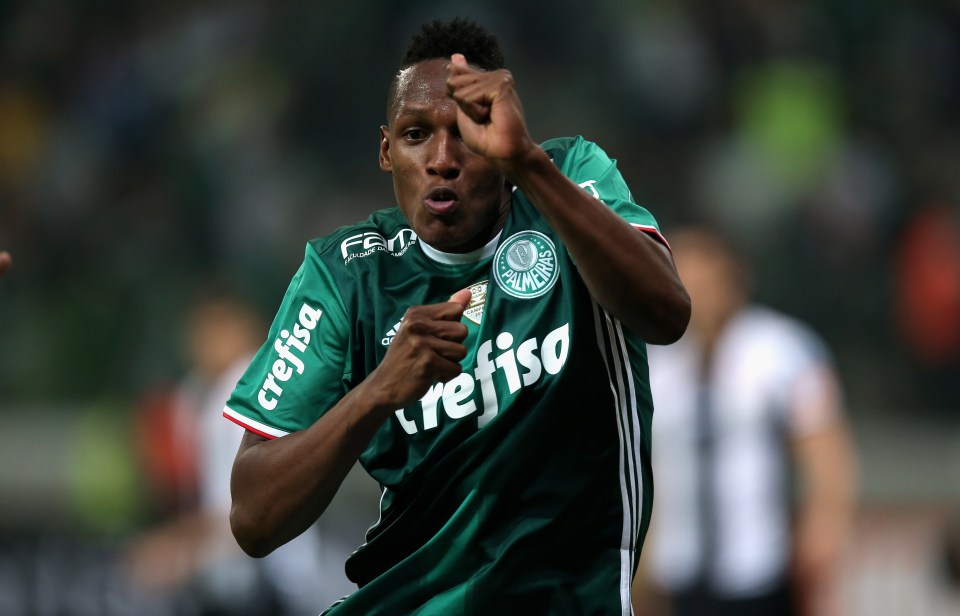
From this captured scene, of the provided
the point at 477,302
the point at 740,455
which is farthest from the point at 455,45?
the point at 740,455

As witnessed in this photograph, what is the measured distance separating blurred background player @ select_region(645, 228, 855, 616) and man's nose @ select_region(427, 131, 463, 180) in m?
4.10

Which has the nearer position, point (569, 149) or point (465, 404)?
point (465, 404)

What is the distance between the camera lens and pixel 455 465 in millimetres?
3363

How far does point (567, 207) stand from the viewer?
9.64 ft

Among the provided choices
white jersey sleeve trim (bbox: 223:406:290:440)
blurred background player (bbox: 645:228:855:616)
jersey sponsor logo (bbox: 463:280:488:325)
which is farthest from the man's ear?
blurred background player (bbox: 645:228:855:616)

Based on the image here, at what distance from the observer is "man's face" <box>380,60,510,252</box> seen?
3281 mm

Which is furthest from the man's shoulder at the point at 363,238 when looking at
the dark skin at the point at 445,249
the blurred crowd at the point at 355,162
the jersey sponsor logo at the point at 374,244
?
the blurred crowd at the point at 355,162

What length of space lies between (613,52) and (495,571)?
8.47m

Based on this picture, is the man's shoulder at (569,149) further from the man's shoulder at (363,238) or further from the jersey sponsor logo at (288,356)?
the jersey sponsor logo at (288,356)

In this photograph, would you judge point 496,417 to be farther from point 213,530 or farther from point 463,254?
point 213,530

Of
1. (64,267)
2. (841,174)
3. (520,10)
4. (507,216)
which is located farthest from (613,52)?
(507,216)

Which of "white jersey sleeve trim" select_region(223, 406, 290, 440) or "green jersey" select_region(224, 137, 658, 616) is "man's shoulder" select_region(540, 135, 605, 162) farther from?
"white jersey sleeve trim" select_region(223, 406, 290, 440)

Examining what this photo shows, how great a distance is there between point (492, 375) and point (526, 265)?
0.89ft

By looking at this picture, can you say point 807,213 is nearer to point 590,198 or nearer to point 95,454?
point 95,454
